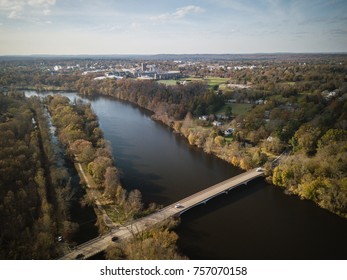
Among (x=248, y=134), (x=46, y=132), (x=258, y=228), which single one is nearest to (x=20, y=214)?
(x=258, y=228)

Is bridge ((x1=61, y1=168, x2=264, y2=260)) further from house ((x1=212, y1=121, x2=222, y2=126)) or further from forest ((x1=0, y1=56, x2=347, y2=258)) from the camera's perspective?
house ((x1=212, y1=121, x2=222, y2=126))

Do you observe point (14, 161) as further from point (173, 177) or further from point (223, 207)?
point (223, 207)

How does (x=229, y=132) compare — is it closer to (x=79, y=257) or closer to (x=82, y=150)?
(x=82, y=150)

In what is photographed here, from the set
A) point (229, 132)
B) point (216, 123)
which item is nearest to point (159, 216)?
point (229, 132)

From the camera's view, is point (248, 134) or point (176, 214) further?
point (248, 134)

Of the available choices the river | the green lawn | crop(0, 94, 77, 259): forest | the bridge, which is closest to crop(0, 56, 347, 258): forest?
crop(0, 94, 77, 259): forest

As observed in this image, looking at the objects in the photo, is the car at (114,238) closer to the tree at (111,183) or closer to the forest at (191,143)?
the forest at (191,143)
